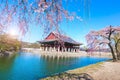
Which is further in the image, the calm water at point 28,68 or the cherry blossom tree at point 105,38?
the cherry blossom tree at point 105,38

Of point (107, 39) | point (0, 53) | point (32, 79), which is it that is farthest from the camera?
point (0, 53)

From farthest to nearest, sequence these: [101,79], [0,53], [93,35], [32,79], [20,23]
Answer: [0,53]
[93,35]
[32,79]
[101,79]
[20,23]

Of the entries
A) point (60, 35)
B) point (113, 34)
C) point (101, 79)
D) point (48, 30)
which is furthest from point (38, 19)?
point (113, 34)

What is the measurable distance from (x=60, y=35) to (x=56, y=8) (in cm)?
45

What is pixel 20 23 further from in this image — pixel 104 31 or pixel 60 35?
pixel 104 31

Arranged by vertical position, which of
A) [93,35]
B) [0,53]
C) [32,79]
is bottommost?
[32,79]

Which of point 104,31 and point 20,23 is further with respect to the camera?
point 104,31

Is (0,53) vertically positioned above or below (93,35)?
below

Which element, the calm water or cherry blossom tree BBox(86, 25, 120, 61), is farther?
cherry blossom tree BBox(86, 25, 120, 61)

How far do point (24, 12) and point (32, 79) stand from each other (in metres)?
7.12

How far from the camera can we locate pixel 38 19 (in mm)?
2400

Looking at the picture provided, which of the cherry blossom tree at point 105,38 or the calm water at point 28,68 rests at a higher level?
the cherry blossom tree at point 105,38

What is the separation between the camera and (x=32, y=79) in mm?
8852

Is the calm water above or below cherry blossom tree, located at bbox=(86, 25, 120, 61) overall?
below
